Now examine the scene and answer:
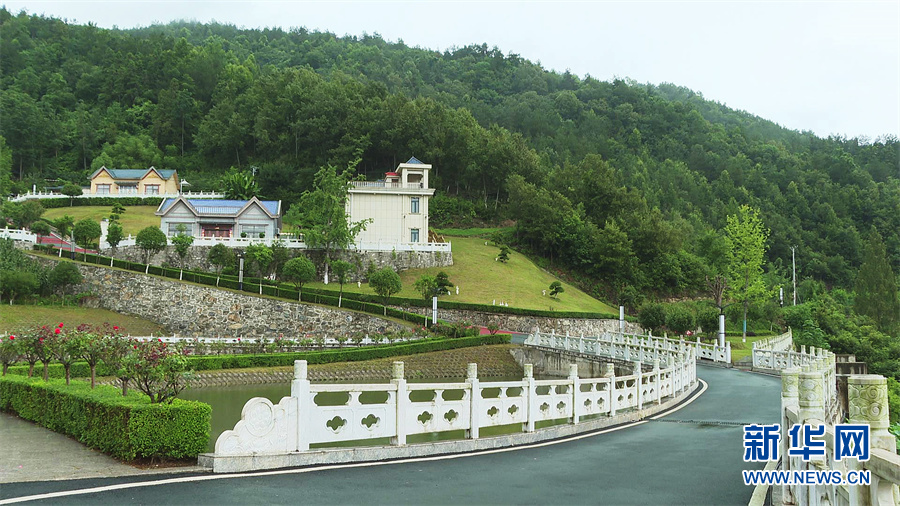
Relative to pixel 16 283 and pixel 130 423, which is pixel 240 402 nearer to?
pixel 130 423

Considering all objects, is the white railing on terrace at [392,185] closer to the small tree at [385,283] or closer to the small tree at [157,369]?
the small tree at [385,283]

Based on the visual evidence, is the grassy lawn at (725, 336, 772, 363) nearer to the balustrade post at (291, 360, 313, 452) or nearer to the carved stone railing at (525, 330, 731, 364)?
the carved stone railing at (525, 330, 731, 364)

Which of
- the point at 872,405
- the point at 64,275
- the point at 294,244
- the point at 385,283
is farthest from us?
the point at 294,244

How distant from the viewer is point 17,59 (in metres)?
93.2

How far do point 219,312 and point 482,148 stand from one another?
41.2m

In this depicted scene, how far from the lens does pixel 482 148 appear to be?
239ft

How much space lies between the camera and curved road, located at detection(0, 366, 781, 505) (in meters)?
7.50

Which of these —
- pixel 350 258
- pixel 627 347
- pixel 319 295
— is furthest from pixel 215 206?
pixel 627 347

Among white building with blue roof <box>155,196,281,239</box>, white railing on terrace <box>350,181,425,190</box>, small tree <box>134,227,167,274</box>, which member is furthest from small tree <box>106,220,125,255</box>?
white railing on terrace <box>350,181,425,190</box>

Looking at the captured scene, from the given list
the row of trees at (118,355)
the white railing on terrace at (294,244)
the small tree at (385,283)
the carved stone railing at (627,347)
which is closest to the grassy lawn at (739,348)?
the carved stone railing at (627,347)

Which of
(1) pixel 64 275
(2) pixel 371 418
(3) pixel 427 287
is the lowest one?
(2) pixel 371 418

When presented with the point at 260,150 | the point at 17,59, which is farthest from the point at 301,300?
the point at 17,59

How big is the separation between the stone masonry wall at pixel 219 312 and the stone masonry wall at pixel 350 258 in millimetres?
5549

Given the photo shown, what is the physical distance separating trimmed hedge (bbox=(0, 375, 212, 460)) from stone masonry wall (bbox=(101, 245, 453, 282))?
32940 millimetres
